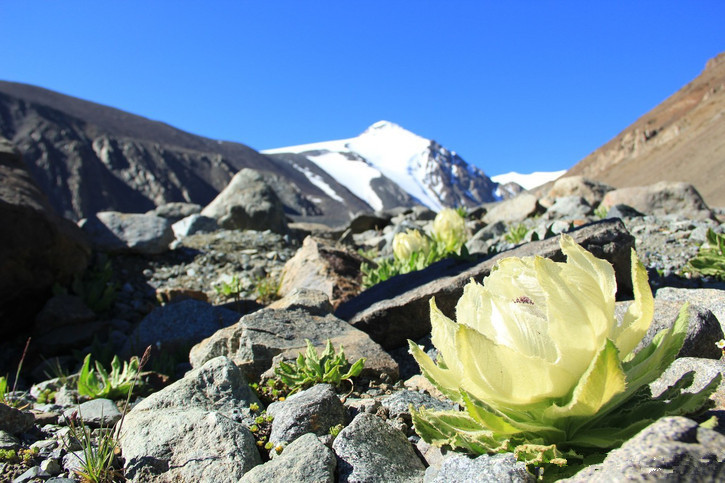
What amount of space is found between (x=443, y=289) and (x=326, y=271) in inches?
78.7

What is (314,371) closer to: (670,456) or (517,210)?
(670,456)

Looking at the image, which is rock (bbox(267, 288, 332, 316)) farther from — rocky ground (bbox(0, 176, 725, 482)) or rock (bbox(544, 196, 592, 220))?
rock (bbox(544, 196, 592, 220))

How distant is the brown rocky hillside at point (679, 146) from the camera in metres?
40.6

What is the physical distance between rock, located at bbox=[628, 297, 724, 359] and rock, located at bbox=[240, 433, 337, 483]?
5.08 feet

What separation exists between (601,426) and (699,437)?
0.43 metres

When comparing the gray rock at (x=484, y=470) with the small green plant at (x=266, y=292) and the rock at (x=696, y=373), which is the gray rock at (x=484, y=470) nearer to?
the rock at (x=696, y=373)

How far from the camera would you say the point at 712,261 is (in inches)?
166

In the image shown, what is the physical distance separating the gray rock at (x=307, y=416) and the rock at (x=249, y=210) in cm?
1031

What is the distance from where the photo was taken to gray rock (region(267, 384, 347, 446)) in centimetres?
205

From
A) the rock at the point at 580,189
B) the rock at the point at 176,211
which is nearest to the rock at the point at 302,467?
the rock at the point at 580,189

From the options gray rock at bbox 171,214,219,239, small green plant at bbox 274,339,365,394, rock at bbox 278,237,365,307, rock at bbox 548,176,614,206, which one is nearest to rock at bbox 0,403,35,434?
small green plant at bbox 274,339,365,394

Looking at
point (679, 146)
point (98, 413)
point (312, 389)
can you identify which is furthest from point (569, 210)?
point (679, 146)

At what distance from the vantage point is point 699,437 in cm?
112

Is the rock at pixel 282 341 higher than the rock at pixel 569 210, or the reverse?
the rock at pixel 569 210
